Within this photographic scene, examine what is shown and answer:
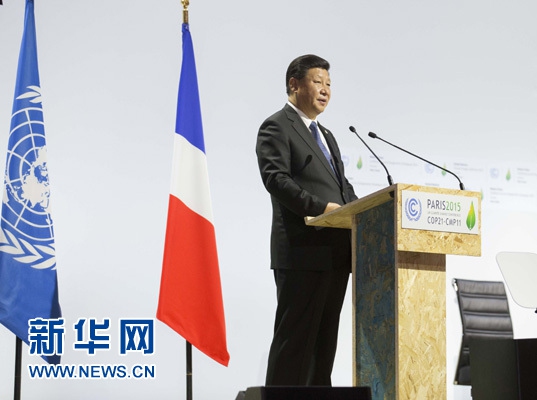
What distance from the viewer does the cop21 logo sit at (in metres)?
2.46

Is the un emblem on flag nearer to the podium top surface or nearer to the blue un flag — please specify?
the blue un flag

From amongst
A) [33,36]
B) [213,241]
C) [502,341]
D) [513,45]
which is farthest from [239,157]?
[502,341]

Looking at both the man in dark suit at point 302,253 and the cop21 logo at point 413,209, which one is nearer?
the cop21 logo at point 413,209

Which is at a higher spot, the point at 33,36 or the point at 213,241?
the point at 33,36

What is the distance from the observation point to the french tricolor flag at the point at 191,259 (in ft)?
12.7

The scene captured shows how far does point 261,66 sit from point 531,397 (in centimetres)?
322

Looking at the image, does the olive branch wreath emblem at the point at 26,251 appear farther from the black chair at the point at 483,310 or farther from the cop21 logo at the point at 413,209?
the black chair at the point at 483,310

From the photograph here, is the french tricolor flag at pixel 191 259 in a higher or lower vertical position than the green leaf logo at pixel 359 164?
lower

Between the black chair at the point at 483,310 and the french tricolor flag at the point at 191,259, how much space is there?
207 centimetres

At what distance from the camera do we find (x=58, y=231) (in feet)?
14.7

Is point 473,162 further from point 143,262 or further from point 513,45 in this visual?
point 143,262

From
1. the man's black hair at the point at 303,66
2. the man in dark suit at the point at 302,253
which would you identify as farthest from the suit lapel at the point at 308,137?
the man's black hair at the point at 303,66

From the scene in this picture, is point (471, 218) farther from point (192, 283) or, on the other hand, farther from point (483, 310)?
point (483, 310)

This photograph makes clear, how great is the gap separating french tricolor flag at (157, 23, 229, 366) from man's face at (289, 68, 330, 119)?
2.62ft
